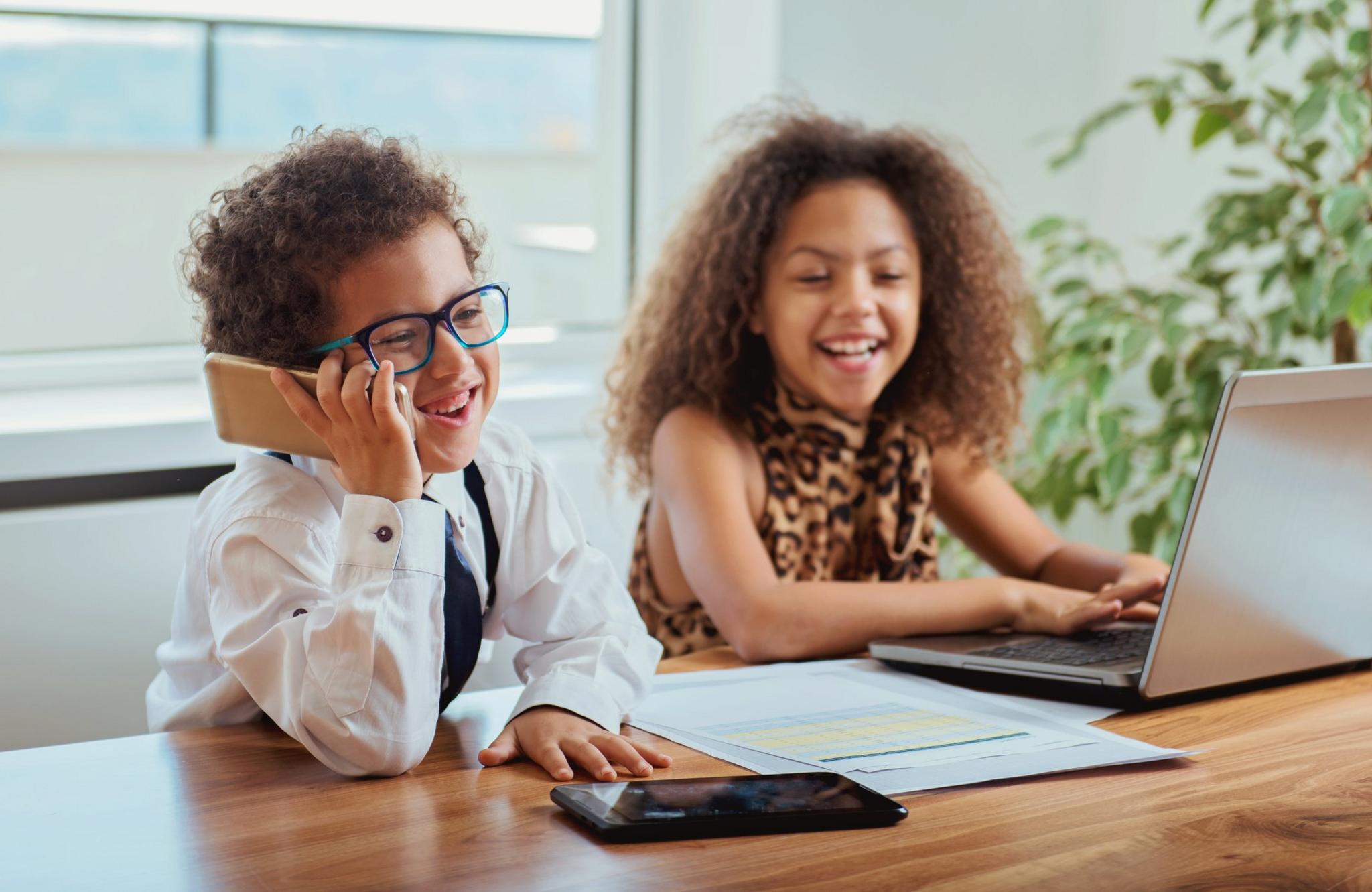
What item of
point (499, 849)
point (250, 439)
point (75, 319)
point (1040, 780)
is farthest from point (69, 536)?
point (1040, 780)

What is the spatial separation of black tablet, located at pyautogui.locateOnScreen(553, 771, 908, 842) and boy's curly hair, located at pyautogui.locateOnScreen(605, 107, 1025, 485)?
0.83 m

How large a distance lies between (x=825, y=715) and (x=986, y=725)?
14 centimetres

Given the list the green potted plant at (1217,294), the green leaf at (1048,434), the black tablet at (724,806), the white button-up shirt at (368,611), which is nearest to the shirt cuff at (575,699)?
the white button-up shirt at (368,611)

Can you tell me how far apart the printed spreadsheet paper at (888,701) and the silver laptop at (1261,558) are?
0.06 meters

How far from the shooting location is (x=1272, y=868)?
34.5 inches

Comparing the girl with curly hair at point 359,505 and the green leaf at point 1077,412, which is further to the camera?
the green leaf at point 1077,412

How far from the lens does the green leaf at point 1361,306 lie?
1912mm

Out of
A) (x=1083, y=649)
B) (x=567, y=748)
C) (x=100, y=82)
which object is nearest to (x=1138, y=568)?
(x=1083, y=649)

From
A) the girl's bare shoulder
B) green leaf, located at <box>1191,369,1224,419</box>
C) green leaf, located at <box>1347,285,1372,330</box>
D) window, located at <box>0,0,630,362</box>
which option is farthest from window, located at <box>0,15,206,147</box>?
green leaf, located at <box>1347,285,1372,330</box>

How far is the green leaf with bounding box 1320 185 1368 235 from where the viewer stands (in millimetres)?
1925

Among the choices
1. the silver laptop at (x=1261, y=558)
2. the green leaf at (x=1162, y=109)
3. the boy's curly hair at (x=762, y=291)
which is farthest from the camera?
the green leaf at (x=1162, y=109)

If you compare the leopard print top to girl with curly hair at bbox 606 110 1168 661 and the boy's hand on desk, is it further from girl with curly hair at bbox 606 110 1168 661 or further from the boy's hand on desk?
the boy's hand on desk

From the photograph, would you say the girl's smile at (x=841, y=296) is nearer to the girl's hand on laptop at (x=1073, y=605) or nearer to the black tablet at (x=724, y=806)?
the girl's hand on laptop at (x=1073, y=605)

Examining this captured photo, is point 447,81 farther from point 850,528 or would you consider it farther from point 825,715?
point 825,715
